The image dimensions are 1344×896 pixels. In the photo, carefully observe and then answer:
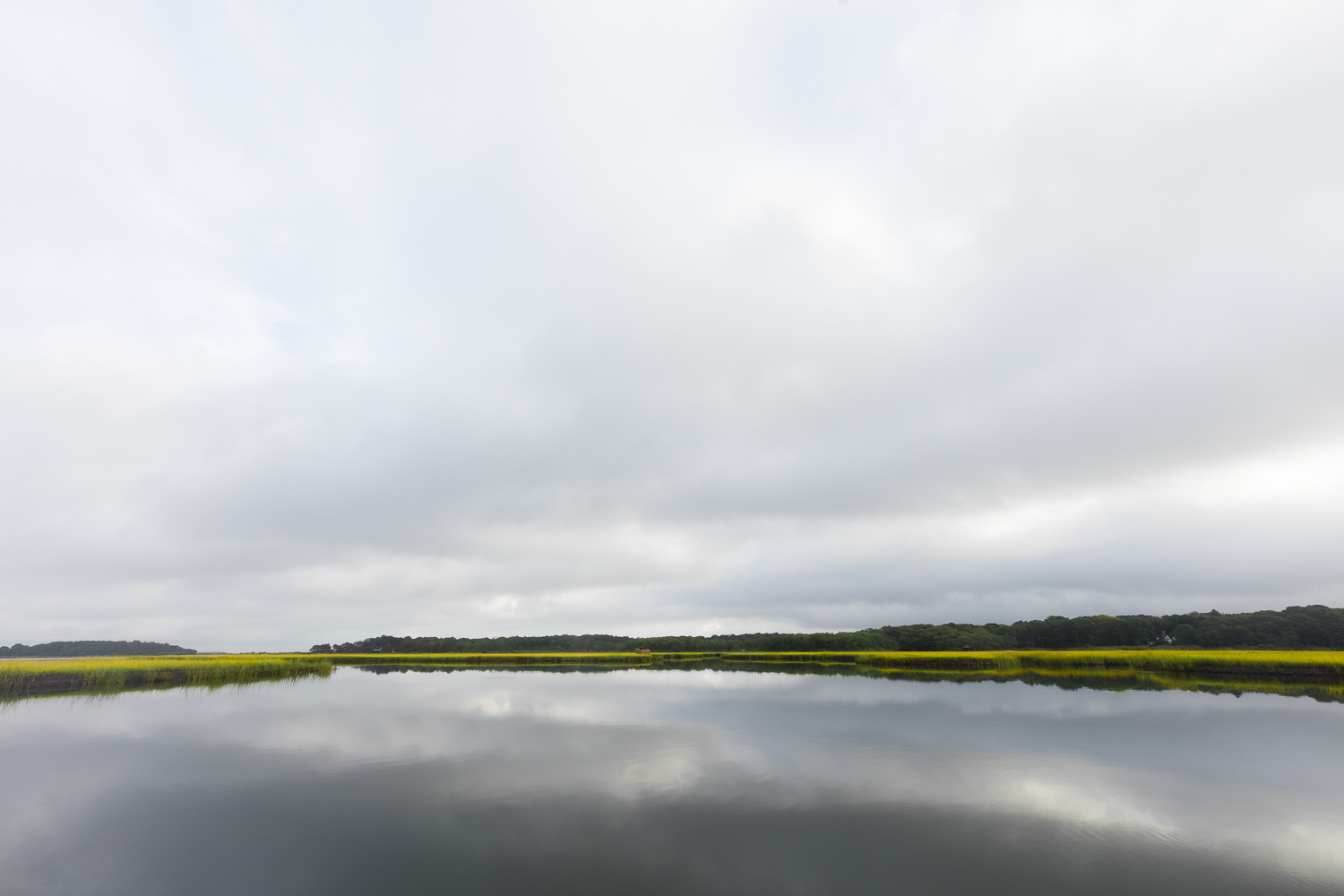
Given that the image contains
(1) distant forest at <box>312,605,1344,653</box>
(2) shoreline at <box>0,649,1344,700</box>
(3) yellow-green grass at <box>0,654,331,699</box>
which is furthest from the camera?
(1) distant forest at <box>312,605,1344,653</box>

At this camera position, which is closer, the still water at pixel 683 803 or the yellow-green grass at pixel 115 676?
the still water at pixel 683 803

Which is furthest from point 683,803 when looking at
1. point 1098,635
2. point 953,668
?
point 1098,635

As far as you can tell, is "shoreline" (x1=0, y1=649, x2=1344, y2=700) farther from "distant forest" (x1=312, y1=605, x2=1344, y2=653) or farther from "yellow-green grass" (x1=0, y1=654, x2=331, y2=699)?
"distant forest" (x1=312, y1=605, x2=1344, y2=653)

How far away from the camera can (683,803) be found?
12523 mm

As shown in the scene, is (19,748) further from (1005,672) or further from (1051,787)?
(1005,672)

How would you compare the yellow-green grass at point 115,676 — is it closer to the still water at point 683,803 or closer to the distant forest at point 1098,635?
the still water at point 683,803

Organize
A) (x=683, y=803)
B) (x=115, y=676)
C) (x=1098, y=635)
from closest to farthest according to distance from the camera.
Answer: (x=683, y=803)
(x=115, y=676)
(x=1098, y=635)

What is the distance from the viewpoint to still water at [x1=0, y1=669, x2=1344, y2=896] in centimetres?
907

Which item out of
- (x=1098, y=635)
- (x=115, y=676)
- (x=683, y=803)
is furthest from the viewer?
(x=1098, y=635)

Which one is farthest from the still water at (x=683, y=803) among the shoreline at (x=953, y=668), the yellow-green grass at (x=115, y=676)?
the shoreline at (x=953, y=668)

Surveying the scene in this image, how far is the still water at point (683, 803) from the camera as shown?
29.8ft

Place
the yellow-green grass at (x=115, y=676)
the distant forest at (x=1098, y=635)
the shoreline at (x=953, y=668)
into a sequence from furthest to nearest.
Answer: the distant forest at (x=1098, y=635) → the shoreline at (x=953, y=668) → the yellow-green grass at (x=115, y=676)

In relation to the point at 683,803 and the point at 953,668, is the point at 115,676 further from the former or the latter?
the point at 953,668

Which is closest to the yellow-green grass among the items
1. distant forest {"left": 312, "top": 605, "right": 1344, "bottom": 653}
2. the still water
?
the still water
